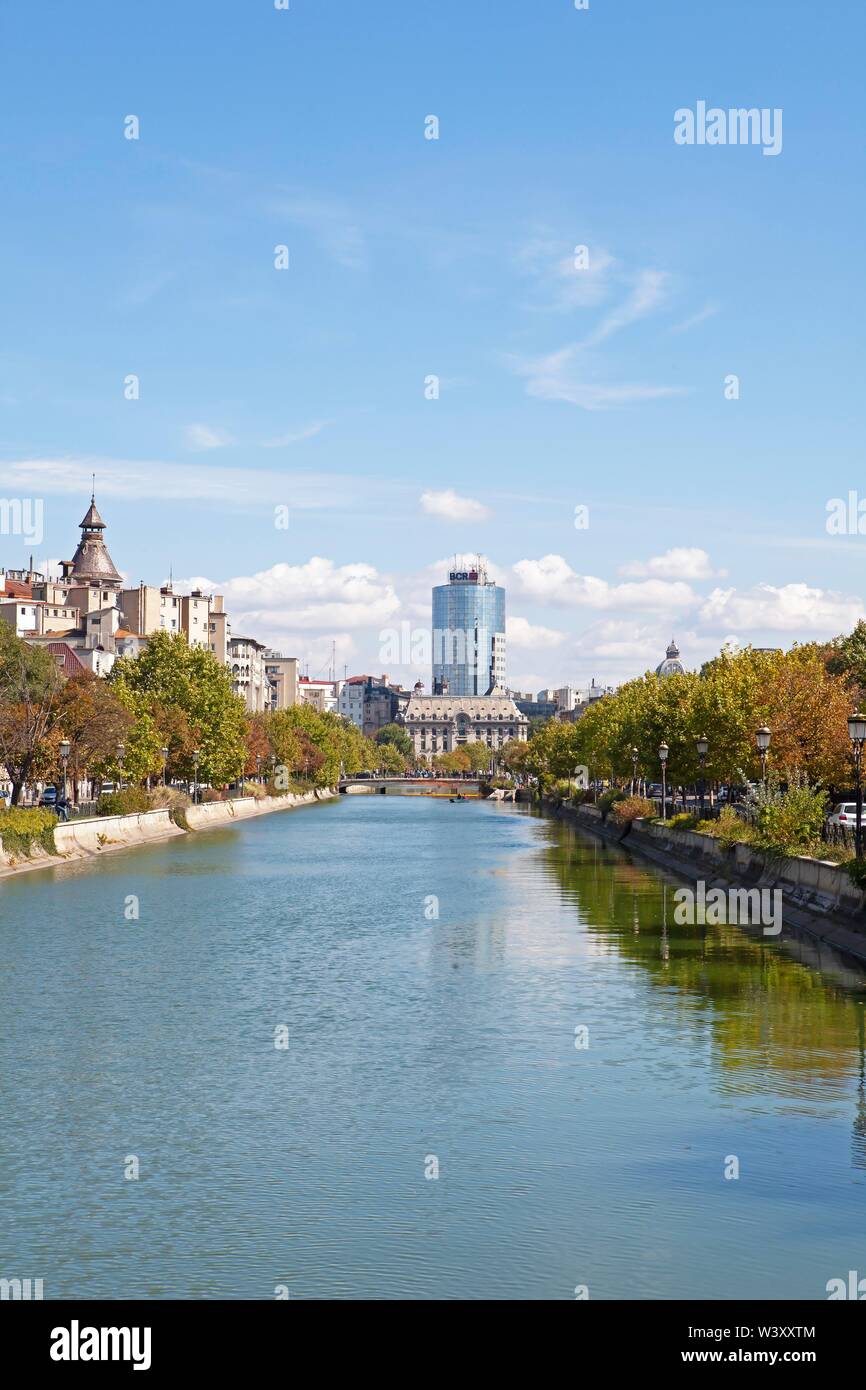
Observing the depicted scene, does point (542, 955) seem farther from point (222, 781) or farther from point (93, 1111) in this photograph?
point (222, 781)

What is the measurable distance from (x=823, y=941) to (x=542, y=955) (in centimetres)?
702

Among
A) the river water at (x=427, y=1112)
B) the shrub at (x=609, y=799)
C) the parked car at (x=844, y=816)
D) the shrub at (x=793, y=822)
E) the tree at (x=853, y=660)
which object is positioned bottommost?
the river water at (x=427, y=1112)

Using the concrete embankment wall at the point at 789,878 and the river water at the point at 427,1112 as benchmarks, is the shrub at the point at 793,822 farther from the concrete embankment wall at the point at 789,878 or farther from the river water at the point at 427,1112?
the river water at the point at 427,1112

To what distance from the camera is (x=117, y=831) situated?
267 ft

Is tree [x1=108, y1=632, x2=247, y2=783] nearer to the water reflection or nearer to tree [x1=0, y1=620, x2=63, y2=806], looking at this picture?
tree [x1=0, y1=620, x2=63, y2=806]

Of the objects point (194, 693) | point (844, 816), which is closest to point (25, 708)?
point (194, 693)

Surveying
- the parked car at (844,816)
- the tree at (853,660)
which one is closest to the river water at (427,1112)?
the parked car at (844,816)

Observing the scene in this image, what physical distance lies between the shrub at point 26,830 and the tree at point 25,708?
26.4 ft

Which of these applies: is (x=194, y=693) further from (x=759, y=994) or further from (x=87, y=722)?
(x=759, y=994)

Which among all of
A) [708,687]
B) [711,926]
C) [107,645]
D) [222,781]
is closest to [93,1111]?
[711,926]

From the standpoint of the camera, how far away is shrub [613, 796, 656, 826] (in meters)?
88.7

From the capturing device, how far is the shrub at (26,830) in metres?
60.7

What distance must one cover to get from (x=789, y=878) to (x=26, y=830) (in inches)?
1280

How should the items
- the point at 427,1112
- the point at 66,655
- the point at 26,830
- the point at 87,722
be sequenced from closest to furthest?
the point at 427,1112 → the point at 26,830 → the point at 87,722 → the point at 66,655
